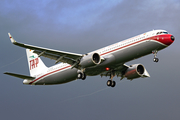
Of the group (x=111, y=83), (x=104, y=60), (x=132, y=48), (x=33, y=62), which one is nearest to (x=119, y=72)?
(x=111, y=83)

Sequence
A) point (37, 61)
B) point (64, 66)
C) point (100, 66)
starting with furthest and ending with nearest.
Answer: point (37, 61) < point (64, 66) < point (100, 66)

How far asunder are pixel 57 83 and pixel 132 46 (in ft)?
46.1

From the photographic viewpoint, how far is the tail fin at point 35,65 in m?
50.6

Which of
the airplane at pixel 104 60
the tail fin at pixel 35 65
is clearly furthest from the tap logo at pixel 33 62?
the airplane at pixel 104 60

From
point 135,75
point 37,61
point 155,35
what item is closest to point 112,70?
point 135,75

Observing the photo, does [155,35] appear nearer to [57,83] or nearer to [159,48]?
[159,48]

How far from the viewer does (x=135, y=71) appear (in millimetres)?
46312

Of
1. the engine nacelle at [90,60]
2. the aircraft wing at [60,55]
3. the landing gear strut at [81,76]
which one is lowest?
the landing gear strut at [81,76]

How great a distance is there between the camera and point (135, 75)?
1831 inches

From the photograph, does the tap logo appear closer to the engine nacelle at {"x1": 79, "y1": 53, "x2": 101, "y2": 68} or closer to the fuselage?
the fuselage

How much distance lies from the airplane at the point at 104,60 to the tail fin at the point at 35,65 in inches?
36.5

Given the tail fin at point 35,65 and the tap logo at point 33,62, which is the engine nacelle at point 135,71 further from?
the tap logo at point 33,62

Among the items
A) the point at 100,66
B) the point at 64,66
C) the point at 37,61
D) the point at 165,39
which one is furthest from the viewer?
the point at 37,61

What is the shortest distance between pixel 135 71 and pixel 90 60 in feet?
30.0
